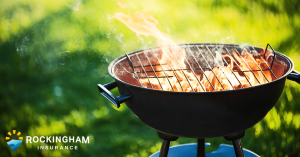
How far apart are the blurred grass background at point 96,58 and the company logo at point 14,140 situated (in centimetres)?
4

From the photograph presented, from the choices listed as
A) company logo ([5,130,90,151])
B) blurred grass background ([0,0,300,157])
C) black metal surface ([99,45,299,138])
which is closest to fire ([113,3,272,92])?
black metal surface ([99,45,299,138])

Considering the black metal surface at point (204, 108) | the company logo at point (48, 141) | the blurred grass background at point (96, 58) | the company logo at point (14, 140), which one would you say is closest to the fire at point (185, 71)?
the black metal surface at point (204, 108)

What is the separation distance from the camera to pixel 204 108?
3.36 ft

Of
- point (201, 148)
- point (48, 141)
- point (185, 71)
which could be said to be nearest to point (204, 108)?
point (185, 71)

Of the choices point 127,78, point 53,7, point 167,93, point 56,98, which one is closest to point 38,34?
point 53,7

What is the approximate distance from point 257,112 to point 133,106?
0.60 metres

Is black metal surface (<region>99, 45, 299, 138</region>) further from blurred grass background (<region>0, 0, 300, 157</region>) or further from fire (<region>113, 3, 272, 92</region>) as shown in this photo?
blurred grass background (<region>0, 0, 300, 157</region>)

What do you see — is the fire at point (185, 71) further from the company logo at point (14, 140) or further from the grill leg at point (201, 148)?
the company logo at point (14, 140)

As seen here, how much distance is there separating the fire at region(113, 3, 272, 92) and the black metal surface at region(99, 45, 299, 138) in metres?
0.26

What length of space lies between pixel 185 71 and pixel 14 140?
184 cm

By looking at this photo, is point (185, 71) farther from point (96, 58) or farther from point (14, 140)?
point (14, 140)

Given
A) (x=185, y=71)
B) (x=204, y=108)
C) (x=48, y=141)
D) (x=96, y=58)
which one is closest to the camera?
(x=204, y=108)

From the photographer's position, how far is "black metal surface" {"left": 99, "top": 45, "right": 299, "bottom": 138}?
1.01 m

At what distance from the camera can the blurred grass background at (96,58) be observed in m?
2.25
